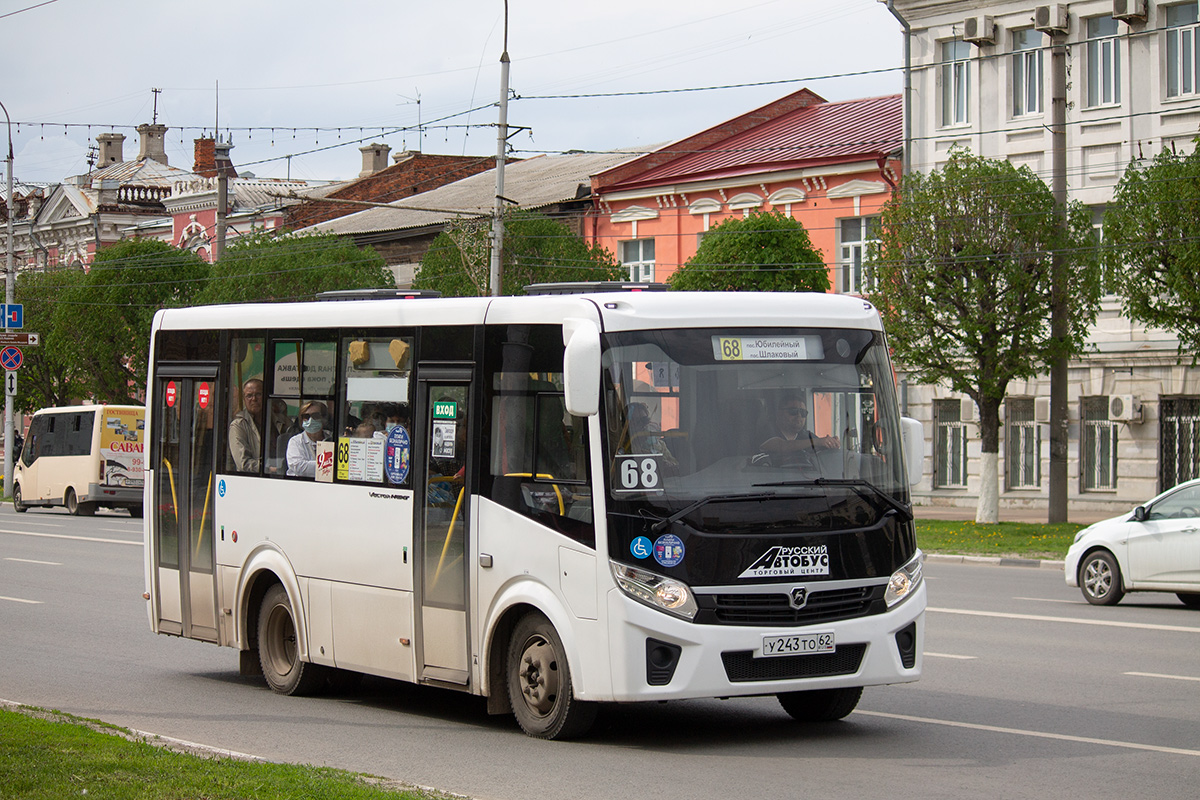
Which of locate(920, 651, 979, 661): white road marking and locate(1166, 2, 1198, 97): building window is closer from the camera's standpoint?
locate(920, 651, 979, 661): white road marking

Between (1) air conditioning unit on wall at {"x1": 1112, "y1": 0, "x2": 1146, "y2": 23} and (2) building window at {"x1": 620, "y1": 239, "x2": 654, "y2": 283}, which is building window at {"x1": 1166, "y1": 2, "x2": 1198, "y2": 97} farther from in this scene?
(2) building window at {"x1": 620, "y1": 239, "x2": 654, "y2": 283}

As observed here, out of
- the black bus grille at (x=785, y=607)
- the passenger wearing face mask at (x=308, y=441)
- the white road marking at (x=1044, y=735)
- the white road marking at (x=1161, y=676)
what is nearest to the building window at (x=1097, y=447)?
the white road marking at (x=1161, y=676)

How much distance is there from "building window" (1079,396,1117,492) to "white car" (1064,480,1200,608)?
17.9m

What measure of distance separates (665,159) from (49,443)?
1943cm

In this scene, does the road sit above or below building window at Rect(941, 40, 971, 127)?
below

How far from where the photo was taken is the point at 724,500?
876 centimetres

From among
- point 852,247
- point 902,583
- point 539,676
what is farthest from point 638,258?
point 539,676

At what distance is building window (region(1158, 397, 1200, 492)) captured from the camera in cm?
3388

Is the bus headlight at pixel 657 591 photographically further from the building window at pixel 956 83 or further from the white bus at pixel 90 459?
the building window at pixel 956 83

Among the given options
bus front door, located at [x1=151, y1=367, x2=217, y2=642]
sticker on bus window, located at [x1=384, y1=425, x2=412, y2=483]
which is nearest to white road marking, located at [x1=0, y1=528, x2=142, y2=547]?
bus front door, located at [x1=151, y1=367, x2=217, y2=642]

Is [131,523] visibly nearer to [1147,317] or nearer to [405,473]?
[1147,317]

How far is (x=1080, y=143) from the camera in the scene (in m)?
35.5

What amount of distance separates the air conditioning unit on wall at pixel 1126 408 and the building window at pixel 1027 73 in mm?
6948

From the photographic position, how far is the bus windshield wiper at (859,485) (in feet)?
29.4
